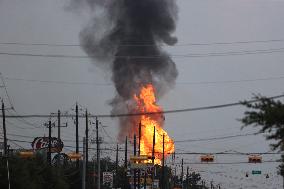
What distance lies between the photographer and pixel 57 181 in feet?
230

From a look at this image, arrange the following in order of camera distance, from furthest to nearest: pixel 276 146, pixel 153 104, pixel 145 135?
pixel 145 135, pixel 153 104, pixel 276 146

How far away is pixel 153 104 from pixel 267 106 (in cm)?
6341

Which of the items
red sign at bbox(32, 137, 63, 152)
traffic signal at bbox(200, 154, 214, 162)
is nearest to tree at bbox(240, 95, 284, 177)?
traffic signal at bbox(200, 154, 214, 162)

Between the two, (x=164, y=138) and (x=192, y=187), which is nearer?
(x=164, y=138)

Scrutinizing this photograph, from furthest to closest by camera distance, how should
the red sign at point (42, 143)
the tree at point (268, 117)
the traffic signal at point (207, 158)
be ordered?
the red sign at point (42, 143), the traffic signal at point (207, 158), the tree at point (268, 117)

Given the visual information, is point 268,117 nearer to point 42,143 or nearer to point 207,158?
point 207,158

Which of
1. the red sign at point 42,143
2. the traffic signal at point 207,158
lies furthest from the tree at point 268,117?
the red sign at point 42,143

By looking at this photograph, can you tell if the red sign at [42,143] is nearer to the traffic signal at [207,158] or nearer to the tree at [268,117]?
the traffic signal at [207,158]

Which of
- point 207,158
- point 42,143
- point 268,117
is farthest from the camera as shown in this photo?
point 42,143

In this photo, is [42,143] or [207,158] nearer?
[207,158]

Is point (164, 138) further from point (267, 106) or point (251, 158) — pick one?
point (267, 106)

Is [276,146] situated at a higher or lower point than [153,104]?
lower

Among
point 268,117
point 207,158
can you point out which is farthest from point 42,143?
point 268,117

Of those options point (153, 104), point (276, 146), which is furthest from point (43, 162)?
point (276, 146)
